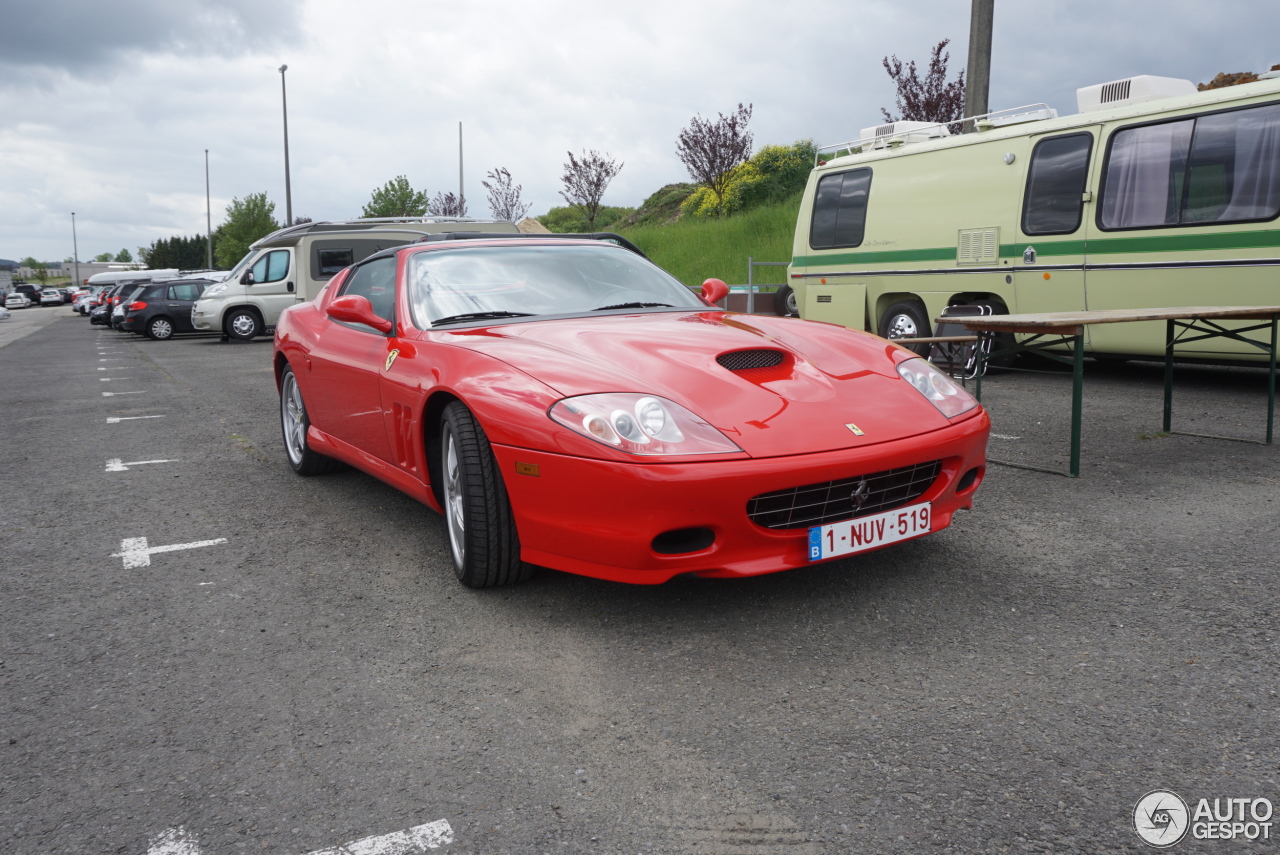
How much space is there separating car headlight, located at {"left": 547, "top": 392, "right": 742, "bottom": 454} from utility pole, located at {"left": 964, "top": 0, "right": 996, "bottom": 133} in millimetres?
11953

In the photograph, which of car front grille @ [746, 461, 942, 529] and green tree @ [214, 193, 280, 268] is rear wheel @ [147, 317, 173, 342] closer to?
car front grille @ [746, 461, 942, 529]

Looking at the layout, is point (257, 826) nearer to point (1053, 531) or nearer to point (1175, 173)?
point (1053, 531)

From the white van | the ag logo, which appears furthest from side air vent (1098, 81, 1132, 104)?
the white van

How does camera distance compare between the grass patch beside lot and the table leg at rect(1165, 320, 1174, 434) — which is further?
the grass patch beside lot

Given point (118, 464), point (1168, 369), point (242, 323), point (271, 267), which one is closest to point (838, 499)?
point (1168, 369)

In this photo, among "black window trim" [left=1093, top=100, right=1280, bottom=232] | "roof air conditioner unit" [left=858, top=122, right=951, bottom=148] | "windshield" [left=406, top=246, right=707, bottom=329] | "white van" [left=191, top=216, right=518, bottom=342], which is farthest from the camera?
"white van" [left=191, top=216, right=518, bottom=342]

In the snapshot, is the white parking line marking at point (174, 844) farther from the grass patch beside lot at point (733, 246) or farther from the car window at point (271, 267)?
the car window at point (271, 267)

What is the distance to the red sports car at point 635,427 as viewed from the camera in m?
2.93

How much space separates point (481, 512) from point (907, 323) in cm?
810

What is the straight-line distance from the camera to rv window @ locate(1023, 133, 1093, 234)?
8844 mm

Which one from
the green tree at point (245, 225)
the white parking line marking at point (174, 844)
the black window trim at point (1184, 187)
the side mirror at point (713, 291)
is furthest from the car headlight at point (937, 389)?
the green tree at point (245, 225)

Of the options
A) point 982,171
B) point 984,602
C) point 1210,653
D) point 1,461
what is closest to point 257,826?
point 984,602

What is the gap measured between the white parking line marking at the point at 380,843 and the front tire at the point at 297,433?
3565 millimetres

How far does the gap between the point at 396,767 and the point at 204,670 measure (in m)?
0.97
